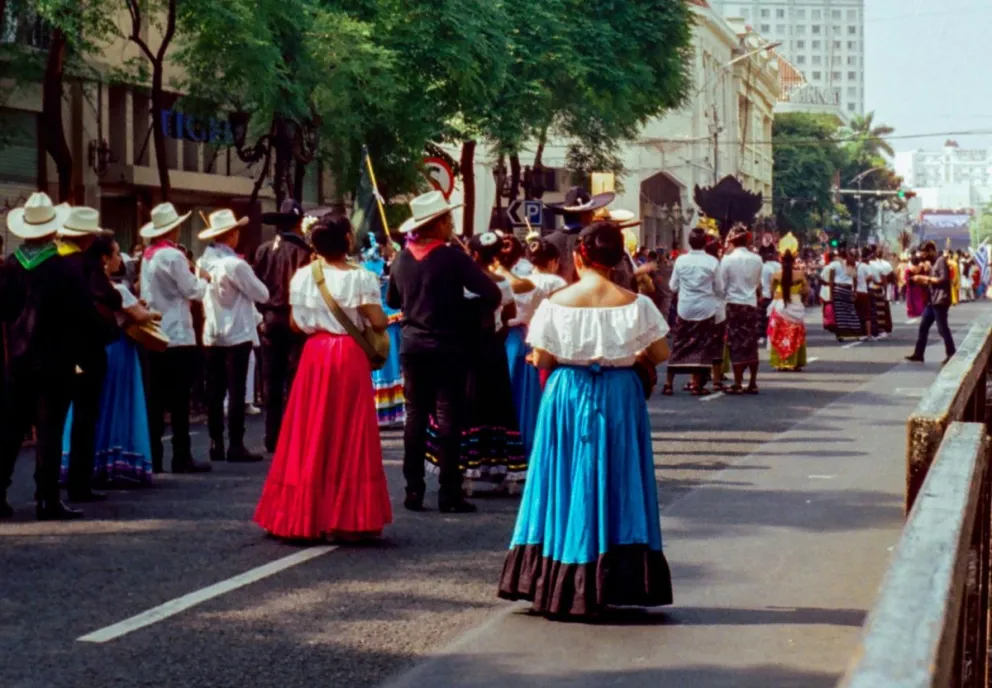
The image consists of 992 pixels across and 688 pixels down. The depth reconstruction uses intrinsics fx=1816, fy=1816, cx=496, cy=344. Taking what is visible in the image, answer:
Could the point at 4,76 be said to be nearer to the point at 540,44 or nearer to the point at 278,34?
the point at 278,34

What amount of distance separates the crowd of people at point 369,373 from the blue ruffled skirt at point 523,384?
21 millimetres

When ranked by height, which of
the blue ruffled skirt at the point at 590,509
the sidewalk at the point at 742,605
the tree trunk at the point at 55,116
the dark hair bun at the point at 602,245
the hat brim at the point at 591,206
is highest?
the tree trunk at the point at 55,116

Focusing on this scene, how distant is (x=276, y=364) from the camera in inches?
537

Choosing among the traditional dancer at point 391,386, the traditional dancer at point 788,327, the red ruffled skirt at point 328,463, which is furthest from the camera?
the traditional dancer at point 788,327

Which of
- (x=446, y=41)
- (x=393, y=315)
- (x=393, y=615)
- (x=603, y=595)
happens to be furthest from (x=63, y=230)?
(x=446, y=41)

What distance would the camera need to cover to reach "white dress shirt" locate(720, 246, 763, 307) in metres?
20.6

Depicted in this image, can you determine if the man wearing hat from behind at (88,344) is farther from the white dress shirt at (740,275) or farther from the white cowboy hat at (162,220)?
the white dress shirt at (740,275)

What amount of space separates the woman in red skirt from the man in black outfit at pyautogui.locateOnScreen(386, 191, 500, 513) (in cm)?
81

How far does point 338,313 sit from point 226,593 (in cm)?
195

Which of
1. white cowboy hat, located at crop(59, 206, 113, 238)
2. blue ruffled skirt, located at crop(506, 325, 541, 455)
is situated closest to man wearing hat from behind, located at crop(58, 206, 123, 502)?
white cowboy hat, located at crop(59, 206, 113, 238)

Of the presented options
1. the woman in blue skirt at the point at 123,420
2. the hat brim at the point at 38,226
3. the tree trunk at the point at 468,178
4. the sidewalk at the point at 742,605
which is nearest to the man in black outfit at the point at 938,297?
the sidewalk at the point at 742,605

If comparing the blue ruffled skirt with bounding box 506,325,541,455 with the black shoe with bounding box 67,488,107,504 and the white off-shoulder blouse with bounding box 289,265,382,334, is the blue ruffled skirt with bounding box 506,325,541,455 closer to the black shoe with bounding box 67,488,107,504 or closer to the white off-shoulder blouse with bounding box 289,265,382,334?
the white off-shoulder blouse with bounding box 289,265,382,334

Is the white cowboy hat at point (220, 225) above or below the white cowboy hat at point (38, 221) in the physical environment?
above

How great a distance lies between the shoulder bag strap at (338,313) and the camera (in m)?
9.37
